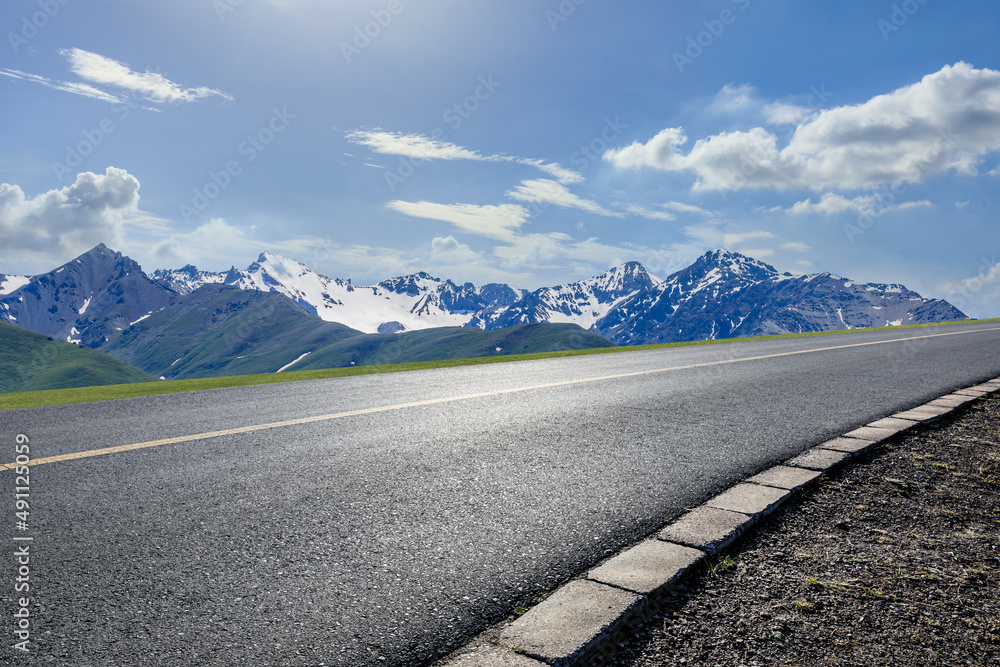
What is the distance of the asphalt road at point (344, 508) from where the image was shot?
2328mm

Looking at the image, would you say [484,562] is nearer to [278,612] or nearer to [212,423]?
[278,612]

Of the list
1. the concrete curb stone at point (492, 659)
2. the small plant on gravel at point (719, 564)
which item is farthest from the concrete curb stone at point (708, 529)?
the concrete curb stone at point (492, 659)

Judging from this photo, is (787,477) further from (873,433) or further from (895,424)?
(895,424)

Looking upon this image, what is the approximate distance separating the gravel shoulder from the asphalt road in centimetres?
60

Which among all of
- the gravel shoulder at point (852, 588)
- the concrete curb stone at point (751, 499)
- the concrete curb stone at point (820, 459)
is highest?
the concrete curb stone at point (820, 459)

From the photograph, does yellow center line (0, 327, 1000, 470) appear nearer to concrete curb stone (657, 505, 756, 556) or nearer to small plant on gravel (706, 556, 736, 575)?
concrete curb stone (657, 505, 756, 556)

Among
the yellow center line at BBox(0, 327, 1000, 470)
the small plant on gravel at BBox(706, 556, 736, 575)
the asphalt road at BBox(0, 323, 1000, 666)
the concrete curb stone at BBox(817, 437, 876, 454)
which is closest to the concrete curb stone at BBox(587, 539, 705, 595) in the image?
the small plant on gravel at BBox(706, 556, 736, 575)

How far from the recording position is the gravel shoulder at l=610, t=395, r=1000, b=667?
225 cm

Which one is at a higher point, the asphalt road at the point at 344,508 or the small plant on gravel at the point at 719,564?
the asphalt road at the point at 344,508

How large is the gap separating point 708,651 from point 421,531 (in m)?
1.65

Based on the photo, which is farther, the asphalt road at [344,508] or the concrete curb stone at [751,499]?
the concrete curb stone at [751,499]

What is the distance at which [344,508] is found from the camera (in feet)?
11.9

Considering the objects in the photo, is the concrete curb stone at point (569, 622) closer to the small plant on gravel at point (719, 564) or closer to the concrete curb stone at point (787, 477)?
the small plant on gravel at point (719, 564)

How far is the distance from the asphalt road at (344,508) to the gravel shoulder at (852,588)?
23.7 inches
